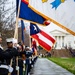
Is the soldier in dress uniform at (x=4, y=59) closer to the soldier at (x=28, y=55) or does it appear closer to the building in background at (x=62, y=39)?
the soldier at (x=28, y=55)

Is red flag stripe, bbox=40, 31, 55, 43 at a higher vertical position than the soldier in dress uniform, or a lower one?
higher

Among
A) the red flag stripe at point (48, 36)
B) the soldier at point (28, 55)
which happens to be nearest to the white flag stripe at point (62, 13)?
the soldier at point (28, 55)

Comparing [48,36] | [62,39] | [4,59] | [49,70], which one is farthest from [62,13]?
[62,39]

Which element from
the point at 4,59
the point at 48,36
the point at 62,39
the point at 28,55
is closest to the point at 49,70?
the point at 48,36

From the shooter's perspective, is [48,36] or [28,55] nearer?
[28,55]

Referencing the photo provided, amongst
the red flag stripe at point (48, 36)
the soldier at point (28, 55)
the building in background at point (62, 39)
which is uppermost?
the building in background at point (62, 39)

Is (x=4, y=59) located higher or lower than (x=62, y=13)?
lower

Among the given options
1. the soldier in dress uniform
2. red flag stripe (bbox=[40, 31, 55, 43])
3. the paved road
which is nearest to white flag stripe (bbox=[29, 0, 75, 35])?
the soldier in dress uniform

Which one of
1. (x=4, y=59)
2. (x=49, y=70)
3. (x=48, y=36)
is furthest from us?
(x=49, y=70)

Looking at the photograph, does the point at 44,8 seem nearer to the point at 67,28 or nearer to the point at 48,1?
the point at 48,1

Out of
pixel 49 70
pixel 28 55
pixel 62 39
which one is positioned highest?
pixel 62 39

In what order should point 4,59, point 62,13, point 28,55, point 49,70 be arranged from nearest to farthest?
1. point 4,59
2. point 28,55
3. point 62,13
4. point 49,70

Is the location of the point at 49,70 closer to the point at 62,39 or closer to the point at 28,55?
the point at 28,55

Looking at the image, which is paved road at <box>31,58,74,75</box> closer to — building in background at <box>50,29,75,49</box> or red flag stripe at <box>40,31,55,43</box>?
red flag stripe at <box>40,31,55,43</box>
